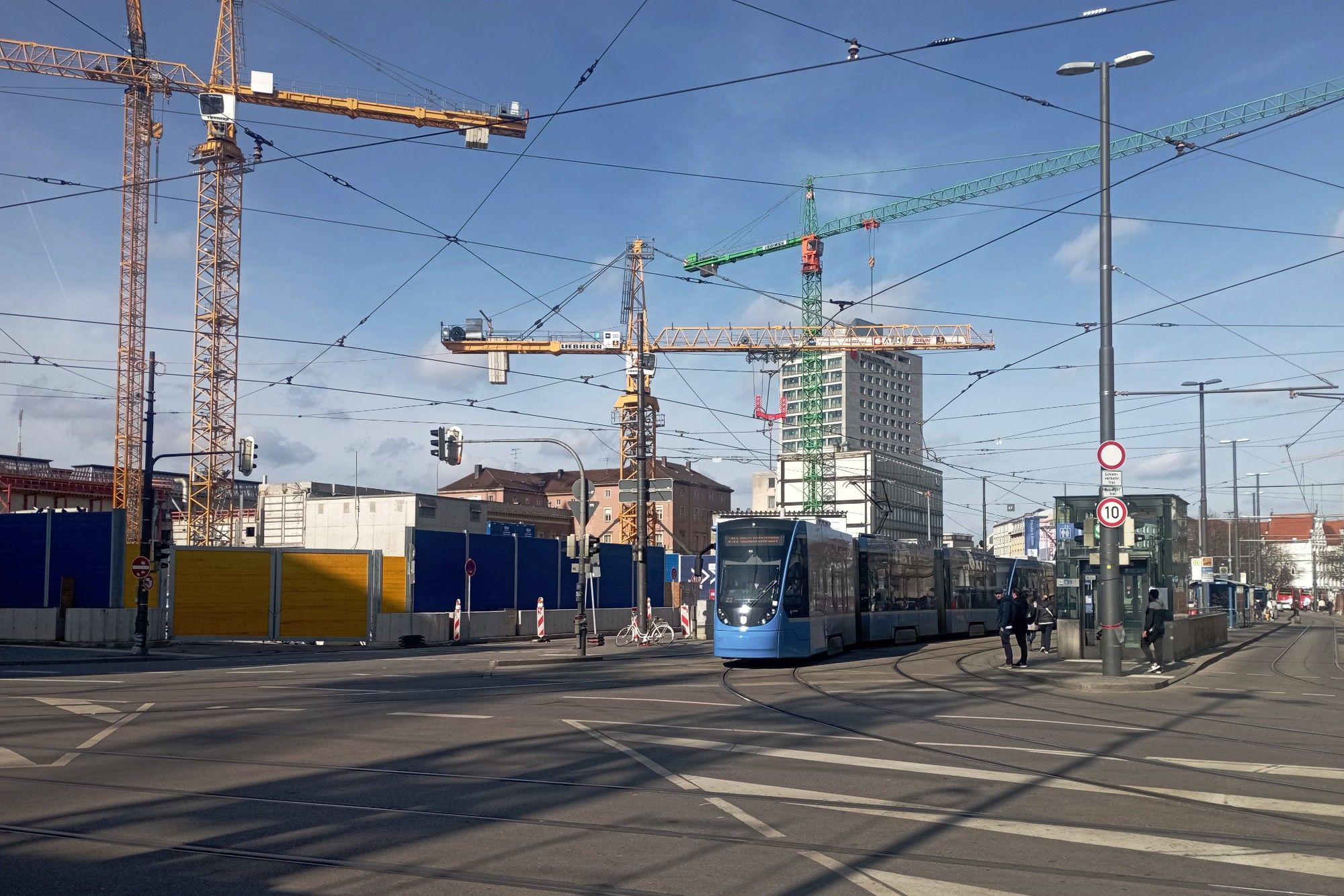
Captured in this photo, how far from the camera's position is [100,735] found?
13.2 meters

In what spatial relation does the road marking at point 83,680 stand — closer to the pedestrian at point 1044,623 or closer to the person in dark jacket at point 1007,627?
the person in dark jacket at point 1007,627

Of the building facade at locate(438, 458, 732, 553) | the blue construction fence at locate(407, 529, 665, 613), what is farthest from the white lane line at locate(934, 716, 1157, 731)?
the building facade at locate(438, 458, 732, 553)

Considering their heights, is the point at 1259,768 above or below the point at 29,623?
above

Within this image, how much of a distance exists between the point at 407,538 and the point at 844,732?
29491 millimetres

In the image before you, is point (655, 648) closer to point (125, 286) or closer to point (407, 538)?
point (407, 538)

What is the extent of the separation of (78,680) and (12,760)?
438 inches

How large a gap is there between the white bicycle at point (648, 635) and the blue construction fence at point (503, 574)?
13.8 ft

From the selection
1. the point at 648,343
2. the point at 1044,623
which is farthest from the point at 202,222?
the point at 1044,623

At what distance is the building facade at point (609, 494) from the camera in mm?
119812

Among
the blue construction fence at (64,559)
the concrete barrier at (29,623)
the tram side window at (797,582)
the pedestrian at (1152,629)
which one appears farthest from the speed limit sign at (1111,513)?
the concrete barrier at (29,623)

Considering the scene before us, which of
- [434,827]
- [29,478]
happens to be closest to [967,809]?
[434,827]

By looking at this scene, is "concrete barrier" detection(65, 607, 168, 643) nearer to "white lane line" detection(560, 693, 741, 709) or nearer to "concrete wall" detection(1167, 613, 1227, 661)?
"white lane line" detection(560, 693, 741, 709)

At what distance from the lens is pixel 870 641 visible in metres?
31.8

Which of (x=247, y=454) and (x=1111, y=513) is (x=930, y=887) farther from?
Result: (x=247, y=454)
